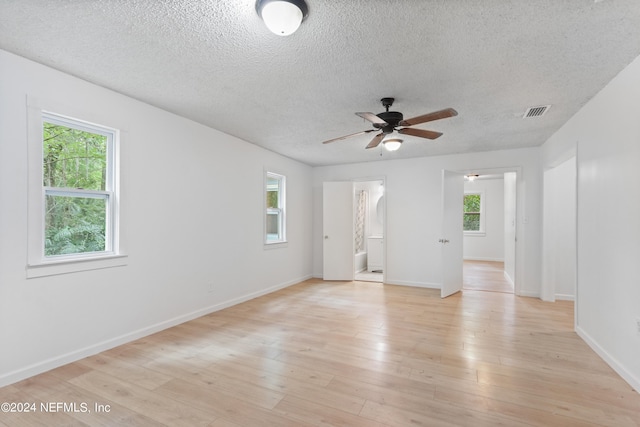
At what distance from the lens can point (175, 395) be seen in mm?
2178

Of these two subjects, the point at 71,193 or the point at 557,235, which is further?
the point at 557,235

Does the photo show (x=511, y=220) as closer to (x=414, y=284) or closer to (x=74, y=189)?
(x=414, y=284)

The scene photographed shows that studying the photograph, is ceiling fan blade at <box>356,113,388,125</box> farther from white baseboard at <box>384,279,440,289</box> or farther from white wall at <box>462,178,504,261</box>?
white wall at <box>462,178,504,261</box>

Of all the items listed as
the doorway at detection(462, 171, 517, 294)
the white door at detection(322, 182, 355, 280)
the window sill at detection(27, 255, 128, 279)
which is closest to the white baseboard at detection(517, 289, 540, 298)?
the white door at detection(322, 182, 355, 280)

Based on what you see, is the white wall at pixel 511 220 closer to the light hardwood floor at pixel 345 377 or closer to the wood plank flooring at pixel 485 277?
the wood plank flooring at pixel 485 277

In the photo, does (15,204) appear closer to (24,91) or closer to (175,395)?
(24,91)

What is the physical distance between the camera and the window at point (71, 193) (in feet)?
8.01

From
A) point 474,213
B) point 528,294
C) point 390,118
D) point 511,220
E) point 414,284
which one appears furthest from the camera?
point 474,213

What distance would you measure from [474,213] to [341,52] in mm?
8656

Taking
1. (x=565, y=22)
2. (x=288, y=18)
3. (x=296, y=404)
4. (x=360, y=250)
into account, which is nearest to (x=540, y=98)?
(x=565, y=22)

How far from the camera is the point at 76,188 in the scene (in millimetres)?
2730

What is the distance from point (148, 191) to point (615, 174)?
14.2ft

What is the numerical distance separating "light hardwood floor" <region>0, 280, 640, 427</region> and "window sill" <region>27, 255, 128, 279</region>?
78 cm

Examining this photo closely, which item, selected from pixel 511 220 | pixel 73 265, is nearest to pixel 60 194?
pixel 73 265
